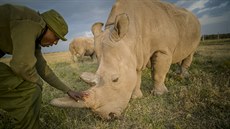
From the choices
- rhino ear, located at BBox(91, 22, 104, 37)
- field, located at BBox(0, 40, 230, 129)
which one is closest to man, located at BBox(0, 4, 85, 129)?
field, located at BBox(0, 40, 230, 129)

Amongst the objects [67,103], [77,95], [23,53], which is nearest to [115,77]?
[77,95]

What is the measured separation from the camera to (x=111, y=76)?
4559mm

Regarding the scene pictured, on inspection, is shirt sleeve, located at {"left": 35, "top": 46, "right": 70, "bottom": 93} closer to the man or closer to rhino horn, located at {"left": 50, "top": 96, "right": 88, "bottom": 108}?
rhino horn, located at {"left": 50, "top": 96, "right": 88, "bottom": 108}

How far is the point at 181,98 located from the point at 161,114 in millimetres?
901

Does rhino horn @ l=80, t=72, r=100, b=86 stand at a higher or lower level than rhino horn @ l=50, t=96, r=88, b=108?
higher

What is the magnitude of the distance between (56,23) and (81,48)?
57.2ft

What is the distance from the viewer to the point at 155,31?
6.04 metres

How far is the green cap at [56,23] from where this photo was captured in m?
3.54

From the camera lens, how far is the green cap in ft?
11.6

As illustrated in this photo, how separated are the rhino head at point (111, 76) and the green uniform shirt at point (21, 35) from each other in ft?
3.17

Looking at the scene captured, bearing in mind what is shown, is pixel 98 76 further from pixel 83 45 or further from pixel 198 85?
pixel 83 45

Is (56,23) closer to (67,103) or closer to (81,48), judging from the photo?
(67,103)

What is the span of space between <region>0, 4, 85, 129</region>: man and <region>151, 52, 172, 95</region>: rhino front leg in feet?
10.2

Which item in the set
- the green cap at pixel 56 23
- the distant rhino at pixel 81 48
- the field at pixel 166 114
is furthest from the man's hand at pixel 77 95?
the distant rhino at pixel 81 48
